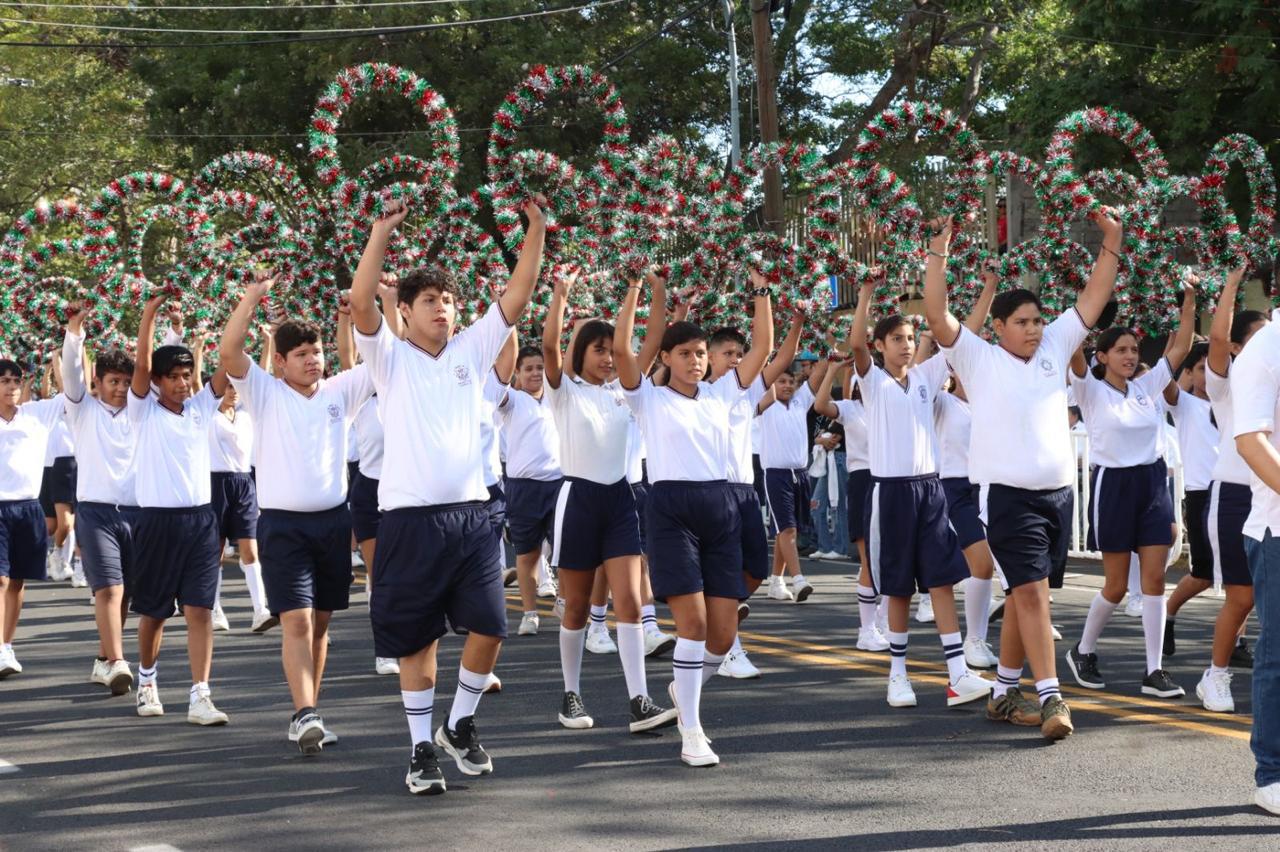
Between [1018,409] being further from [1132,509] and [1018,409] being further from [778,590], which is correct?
[778,590]

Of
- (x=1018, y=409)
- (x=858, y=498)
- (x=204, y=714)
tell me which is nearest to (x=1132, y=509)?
(x=1018, y=409)

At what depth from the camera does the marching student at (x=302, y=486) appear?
764 cm

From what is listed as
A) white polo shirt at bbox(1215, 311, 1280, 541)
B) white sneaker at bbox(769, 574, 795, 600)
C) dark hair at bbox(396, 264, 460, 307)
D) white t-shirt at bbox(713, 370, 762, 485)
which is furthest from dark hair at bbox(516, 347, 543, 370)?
white polo shirt at bbox(1215, 311, 1280, 541)

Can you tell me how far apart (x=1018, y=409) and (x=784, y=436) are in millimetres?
6457

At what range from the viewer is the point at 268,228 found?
1104 cm

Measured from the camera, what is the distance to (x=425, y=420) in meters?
6.70

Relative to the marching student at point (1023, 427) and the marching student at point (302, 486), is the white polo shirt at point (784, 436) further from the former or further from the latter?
the marching student at point (302, 486)

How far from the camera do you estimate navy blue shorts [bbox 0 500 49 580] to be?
35.0 feet

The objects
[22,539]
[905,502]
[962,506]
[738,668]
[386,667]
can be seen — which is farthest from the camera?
[22,539]

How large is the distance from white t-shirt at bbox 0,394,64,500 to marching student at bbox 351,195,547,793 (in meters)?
5.05

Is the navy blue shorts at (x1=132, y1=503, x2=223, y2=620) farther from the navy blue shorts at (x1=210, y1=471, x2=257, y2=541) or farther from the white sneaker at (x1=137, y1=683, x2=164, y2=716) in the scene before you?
the navy blue shorts at (x1=210, y1=471, x2=257, y2=541)

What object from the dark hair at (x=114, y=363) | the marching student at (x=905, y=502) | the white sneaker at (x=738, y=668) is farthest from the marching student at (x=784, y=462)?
the dark hair at (x=114, y=363)

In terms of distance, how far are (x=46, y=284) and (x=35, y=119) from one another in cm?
2276

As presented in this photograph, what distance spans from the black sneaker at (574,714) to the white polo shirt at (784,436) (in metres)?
5.88
